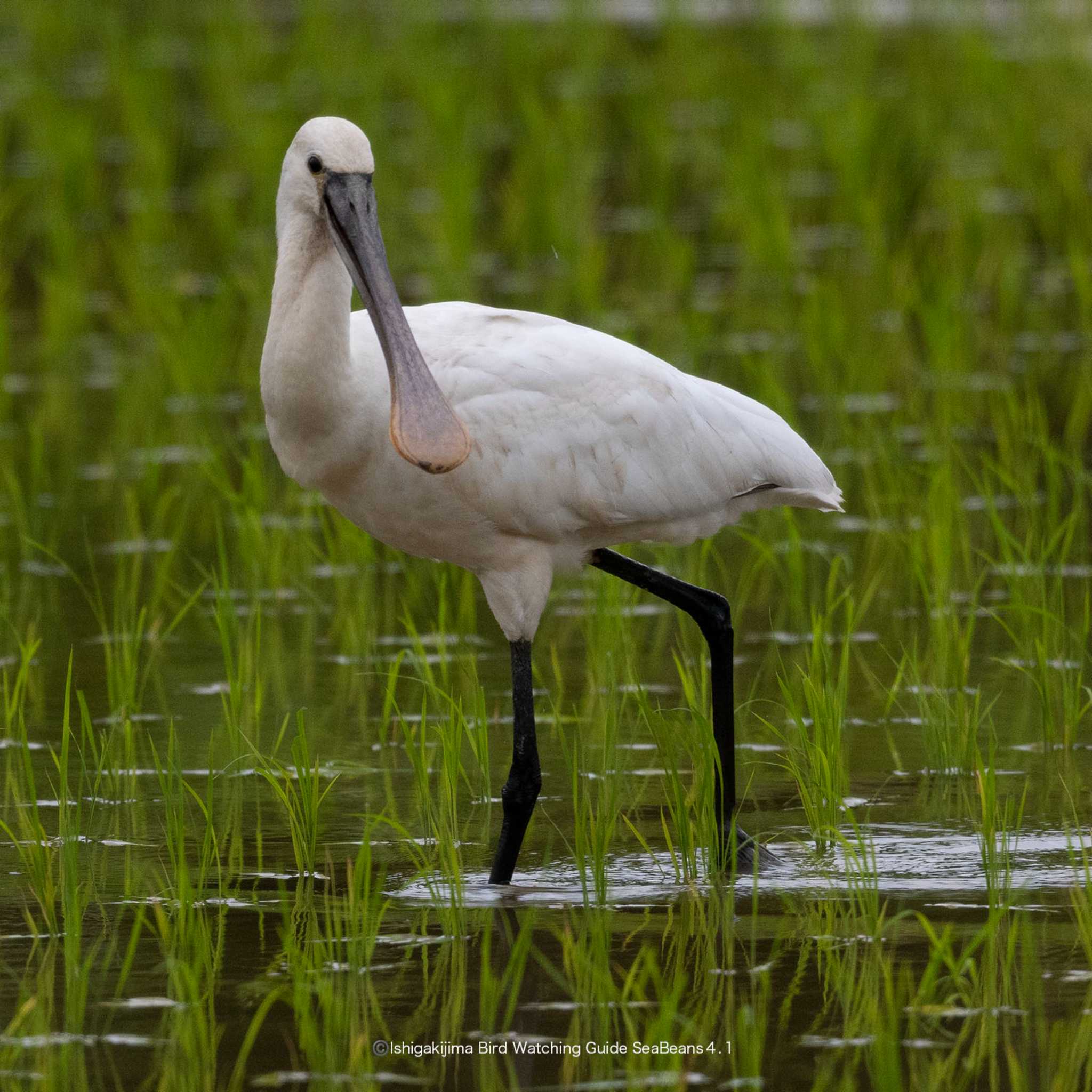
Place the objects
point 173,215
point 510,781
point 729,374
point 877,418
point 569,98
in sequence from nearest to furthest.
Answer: point 510,781 < point 877,418 < point 729,374 < point 173,215 < point 569,98

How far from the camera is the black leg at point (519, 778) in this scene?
582 cm

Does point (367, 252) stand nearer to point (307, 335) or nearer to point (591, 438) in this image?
point (307, 335)

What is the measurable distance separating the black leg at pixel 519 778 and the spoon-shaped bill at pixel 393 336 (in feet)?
2.12

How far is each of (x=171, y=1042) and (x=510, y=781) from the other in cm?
150

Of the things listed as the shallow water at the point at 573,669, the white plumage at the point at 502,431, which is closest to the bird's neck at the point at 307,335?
the white plumage at the point at 502,431

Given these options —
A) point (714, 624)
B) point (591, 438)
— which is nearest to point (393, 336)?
point (591, 438)

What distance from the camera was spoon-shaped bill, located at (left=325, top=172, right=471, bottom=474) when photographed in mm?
5520

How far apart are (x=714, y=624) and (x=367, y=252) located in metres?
1.45

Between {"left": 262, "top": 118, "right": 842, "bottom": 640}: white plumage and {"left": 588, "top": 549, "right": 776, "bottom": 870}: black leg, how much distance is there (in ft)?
0.28

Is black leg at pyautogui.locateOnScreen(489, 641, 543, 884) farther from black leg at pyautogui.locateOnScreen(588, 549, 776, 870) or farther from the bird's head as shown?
the bird's head

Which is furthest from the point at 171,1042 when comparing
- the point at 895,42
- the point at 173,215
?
the point at 895,42

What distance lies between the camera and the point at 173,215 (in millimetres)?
15227

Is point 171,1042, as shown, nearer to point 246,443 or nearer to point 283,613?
point 283,613

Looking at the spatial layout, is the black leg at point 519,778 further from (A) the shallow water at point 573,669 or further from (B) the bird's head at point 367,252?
(B) the bird's head at point 367,252
